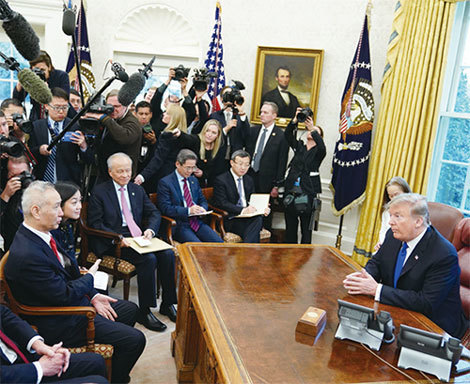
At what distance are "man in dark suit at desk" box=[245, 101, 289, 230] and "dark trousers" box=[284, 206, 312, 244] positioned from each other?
31 cm

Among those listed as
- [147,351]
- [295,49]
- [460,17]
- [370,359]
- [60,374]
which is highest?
[460,17]

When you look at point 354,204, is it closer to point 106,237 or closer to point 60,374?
point 106,237

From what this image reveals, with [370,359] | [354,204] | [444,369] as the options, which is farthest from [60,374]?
[354,204]

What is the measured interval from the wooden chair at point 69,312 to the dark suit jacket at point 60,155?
1572 millimetres

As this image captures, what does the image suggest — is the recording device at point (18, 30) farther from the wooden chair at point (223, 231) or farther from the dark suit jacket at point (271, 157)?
the dark suit jacket at point (271, 157)

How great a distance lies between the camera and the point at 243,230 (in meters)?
4.43

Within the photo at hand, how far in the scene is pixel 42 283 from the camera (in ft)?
7.02

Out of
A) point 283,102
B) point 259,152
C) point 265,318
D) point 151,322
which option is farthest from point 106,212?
point 283,102

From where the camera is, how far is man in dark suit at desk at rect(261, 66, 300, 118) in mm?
5734

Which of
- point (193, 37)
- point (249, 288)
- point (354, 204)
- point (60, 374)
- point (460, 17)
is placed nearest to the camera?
point (60, 374)

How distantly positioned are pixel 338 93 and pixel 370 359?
175 inches

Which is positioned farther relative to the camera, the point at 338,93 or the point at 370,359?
the point at 338,93

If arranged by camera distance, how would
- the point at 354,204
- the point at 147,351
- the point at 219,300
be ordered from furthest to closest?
the point at 354,204 < the point at 147,351 < the point at 219,300

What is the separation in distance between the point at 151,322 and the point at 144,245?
603 millimetres
